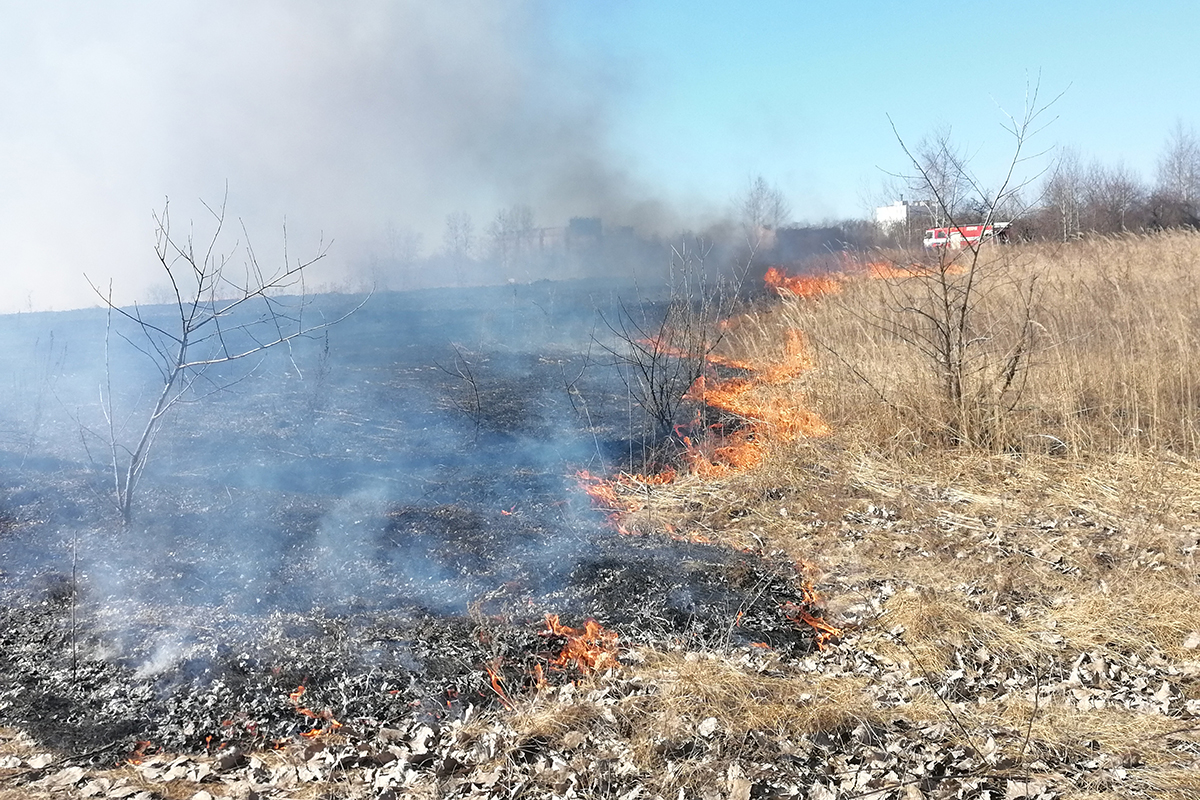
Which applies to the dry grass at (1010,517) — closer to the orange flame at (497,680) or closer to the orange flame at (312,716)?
the orange flame at (497,680)

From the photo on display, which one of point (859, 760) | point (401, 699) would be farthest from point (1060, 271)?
point (401, 699)

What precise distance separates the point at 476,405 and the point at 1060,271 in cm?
917

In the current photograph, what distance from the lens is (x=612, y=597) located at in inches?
187

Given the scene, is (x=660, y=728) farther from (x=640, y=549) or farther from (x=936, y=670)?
(x=640, y=549)

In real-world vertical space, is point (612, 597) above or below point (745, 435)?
below

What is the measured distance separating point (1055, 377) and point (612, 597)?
17.8ft

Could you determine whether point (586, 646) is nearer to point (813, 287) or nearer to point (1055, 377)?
point (1055, 377)

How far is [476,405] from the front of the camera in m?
9.38

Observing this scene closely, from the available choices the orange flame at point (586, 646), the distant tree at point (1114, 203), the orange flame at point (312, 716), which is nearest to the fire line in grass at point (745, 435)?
the orange flame at point (586, 646)

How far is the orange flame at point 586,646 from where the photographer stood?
4.09 m

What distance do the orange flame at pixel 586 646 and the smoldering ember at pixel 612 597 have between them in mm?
23

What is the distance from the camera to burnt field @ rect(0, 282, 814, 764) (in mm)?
3805

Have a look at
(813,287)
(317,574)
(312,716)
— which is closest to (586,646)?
(312,716)

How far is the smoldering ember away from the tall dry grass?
0.06 metres
